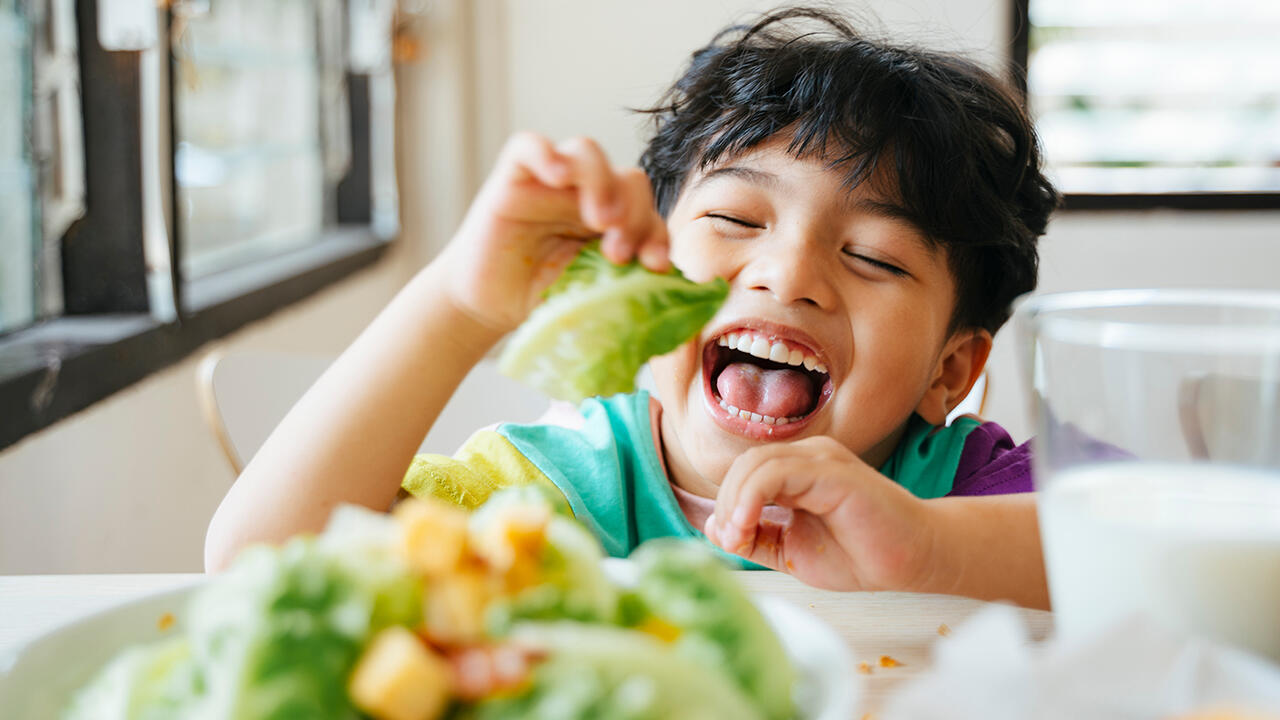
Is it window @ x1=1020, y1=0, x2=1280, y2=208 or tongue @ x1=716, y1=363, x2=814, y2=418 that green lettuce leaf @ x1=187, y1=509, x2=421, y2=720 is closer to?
tongue @ x1=716, y1=363, x2=814, y2=418

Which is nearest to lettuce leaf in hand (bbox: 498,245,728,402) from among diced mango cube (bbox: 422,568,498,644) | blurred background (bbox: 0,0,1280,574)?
diced mango cube (bbox: 422,568,498,644)

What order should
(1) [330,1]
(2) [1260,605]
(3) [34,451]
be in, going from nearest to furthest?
1. (2) [1260,605]
2. (3) [34,451]
3. (1) [330,1]

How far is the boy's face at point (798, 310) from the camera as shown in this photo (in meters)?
0.98

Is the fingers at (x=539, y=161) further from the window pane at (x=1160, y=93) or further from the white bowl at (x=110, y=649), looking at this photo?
the window pane at (x=1160, y=93)

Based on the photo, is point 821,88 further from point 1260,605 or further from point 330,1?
point 330,1

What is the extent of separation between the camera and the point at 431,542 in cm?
35

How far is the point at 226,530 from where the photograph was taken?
2.53ft

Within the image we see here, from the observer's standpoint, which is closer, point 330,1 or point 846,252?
point 846,252

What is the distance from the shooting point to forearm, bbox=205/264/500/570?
76cm

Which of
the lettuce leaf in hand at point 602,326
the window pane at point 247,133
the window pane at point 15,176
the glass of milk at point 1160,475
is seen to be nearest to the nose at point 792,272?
the lettuce leaf in hand at point 602,326

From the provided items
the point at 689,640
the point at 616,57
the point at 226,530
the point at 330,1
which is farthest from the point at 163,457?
the point at 616,57

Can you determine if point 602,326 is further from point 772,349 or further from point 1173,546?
point 772,349

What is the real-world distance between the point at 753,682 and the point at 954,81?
0.94 meters

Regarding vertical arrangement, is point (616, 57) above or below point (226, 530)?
above
